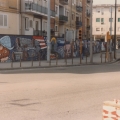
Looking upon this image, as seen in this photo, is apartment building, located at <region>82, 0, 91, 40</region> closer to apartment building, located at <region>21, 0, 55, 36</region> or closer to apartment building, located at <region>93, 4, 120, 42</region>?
apartment building, located at <region>93, 4, 120, 42</region>

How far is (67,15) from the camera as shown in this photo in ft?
176

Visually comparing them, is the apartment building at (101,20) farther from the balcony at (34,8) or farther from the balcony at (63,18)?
the balcony at (34,8)

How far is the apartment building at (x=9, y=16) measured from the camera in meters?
32.6

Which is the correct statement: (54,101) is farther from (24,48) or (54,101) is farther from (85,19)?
(85,19)

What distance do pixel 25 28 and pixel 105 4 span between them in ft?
186

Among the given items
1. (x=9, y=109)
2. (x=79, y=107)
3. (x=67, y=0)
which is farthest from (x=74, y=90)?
(x=67, y=0)

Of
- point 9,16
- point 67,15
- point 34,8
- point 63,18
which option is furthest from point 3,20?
point 67,15

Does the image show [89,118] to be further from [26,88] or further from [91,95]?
[26,88]

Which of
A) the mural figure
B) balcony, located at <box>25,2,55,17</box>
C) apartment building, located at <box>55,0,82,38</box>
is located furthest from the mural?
apartment building, located at <box>55,0,82,38</box>

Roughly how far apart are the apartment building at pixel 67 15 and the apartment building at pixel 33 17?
411 centimetres

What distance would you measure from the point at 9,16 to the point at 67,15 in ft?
69.7

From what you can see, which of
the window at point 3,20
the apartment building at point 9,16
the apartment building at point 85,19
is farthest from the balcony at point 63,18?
the window at point 3,20

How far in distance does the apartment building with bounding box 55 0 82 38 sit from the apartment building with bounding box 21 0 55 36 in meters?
4.11

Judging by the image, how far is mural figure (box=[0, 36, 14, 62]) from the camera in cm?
2662
